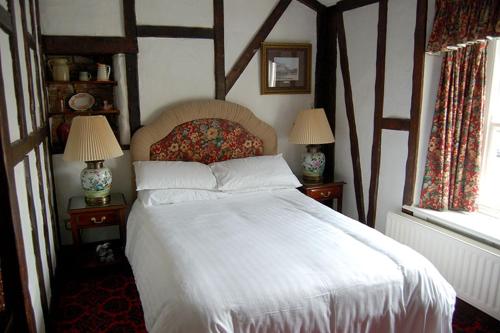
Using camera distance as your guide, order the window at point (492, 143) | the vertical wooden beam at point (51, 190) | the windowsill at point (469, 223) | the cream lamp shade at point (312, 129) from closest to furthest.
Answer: the windowsill at point (469, 223) → the window at point (492, 143) → the vertical wooden beam at point (51, 190) → the cream lamp shade at point (312, 129)

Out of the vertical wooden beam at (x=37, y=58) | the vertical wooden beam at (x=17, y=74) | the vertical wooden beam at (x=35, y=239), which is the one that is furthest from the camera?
the vertical wooden beam at (x=37, y=58)

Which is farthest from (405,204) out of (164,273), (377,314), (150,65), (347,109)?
(150,65)

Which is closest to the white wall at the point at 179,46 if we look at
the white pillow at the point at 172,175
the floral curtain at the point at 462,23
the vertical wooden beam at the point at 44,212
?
the white pillow at the point at 172,175

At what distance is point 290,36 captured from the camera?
12.6 ft

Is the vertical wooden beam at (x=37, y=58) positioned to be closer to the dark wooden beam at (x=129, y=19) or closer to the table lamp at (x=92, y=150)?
the table lamp at (x=92, y=150)

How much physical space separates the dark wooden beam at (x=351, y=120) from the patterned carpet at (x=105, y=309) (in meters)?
1.25

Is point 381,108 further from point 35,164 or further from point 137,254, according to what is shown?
point 35,164

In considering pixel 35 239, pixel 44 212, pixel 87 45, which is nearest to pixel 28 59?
pixel 87 45

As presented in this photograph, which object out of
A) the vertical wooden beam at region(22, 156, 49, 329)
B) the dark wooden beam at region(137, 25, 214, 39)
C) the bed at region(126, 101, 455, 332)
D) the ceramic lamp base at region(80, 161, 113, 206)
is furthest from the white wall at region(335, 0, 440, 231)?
the vertical wooden beam at region(22, 156, 49, 329)

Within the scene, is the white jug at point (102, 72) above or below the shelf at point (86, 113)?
above

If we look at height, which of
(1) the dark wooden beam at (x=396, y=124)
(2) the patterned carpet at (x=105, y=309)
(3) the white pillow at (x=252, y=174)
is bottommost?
(2) the patterned carpet at (x=105, y=309)

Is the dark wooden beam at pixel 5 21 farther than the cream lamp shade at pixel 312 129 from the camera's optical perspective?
No

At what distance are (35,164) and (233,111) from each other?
1773mm

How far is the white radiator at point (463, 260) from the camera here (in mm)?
2408
